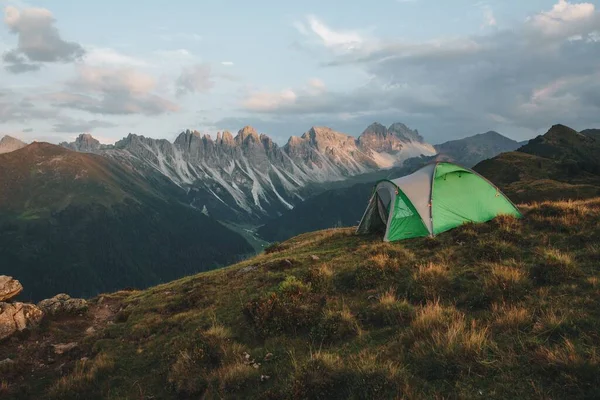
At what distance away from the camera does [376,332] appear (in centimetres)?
951

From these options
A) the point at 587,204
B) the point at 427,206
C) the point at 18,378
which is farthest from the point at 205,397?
the point at 587,204

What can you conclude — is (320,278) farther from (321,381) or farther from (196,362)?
(321,381)

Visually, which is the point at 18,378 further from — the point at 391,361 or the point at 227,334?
the point at 391,361

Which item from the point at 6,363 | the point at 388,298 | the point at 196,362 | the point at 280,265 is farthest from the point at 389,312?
the point at 6,363

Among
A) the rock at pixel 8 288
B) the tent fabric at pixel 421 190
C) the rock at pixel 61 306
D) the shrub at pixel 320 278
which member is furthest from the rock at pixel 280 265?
the rock at pixel 8 288

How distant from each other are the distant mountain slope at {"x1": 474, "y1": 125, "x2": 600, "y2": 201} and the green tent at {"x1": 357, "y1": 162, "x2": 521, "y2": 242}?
3599 centimetres

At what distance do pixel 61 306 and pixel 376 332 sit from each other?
56.1ft

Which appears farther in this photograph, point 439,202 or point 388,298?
point 439,202

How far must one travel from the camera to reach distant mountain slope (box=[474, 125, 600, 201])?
53.3 meters

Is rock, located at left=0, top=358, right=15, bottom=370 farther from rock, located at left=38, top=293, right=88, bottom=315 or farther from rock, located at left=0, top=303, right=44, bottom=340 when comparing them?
rock, located at left=38, top=293, right=88, bottom=315

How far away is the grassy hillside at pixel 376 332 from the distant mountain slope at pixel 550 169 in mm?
42110

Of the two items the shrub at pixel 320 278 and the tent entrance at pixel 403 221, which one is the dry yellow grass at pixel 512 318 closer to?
the shrub at pixel 320 278

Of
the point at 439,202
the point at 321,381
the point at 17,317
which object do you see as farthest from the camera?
the point at 439,202

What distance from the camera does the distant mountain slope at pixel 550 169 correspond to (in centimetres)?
5330
